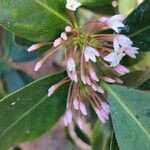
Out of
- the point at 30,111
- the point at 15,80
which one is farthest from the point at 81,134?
the point at 30,111

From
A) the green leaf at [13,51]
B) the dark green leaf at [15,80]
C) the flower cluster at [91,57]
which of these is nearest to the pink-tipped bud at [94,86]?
the flower cluster at [91,57]

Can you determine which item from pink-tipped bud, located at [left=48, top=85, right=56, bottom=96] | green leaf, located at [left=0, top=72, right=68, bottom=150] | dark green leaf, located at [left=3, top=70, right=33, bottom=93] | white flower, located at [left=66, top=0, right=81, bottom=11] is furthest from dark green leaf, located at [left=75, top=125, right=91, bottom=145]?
white flower, located at [left=66, top=0, right=81, bottom=11]

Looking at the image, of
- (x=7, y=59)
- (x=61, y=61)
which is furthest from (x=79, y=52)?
(x=61, y=61)

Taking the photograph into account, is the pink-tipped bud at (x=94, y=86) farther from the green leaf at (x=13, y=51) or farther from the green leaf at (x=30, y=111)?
the green leaf at (x=13, y=51)

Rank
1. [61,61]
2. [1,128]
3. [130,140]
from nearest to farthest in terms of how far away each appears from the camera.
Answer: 1. [130,140]
2. [1,128]
3. [61,61]

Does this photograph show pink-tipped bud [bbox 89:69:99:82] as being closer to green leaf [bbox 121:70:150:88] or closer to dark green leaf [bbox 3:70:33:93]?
green leaf [bbox 121:70:150:88]

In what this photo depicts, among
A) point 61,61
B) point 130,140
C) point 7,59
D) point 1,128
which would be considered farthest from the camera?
point 61,61

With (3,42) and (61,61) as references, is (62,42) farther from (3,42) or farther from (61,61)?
(61,61)
